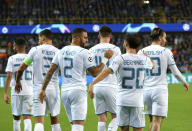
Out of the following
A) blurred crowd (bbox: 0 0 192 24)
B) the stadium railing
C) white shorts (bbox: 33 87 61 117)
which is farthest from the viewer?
blurred crowd (bbox: 0 0 192 24)

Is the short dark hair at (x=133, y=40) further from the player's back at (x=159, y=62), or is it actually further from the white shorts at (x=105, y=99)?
the white shorts at (x=105, y=99)

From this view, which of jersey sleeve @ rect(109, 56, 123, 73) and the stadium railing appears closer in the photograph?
jersey sleeve @ rect(109, 56, 123, 73)

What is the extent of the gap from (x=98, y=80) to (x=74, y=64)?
1.84 feet

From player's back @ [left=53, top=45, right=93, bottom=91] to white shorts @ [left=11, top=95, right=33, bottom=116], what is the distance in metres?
1.71

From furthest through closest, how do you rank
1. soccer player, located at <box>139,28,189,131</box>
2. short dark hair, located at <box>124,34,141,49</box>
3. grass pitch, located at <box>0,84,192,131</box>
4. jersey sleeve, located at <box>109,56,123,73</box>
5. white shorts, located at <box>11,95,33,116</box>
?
grass pitch, located at <box>0,84,192,131</box>, white shorts, located at <box>11,95,33,116</box>, soccer player, located at <box>139,28,189,131</box>, short dark hair, located at <box>124,34,141,49</box>, jersey sleeve, located at <box>109,56,123,73</box>

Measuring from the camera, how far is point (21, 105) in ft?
24.0

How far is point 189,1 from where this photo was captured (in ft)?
126

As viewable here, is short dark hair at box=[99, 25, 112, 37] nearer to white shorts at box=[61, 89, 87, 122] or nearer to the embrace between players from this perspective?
the embrace between players

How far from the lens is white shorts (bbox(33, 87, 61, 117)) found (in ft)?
21.2

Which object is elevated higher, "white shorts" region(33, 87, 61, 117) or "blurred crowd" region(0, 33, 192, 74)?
"blurred crowd" region(0, 33, 192, 74)

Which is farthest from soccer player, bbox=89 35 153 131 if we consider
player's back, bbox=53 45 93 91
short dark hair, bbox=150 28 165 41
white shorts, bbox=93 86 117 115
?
white shorts, bbox=93 86 117 115

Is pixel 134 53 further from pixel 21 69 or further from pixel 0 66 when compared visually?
pixel 0 66

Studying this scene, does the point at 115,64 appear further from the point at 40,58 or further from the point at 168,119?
the point at 168,119

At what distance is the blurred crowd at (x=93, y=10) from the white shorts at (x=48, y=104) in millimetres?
26511
